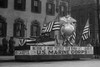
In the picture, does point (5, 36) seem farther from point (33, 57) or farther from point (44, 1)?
point (33, 57)

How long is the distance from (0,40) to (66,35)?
41.4 ft

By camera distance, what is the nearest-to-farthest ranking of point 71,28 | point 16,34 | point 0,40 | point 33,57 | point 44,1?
point 33,57 < point 71,28 < point 0,40 < point 16,34 < point 44,1

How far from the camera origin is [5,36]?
32000 mm

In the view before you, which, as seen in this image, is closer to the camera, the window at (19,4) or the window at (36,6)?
the window at (19,4)

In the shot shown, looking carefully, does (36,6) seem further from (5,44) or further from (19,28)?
(5,44)

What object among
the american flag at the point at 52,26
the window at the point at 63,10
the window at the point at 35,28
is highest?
the window at the point at 63,10

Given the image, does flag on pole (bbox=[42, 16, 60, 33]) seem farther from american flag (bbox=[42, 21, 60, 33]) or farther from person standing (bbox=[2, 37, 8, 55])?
person standing (bbox=[2, 37, 8, 55])

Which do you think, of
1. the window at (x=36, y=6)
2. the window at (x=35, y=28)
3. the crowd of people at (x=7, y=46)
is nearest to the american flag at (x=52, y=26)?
the crowd of people at (x=7, y=46)

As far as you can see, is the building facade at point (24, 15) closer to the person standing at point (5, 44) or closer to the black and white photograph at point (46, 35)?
the black and white photograph at point (46, 35)

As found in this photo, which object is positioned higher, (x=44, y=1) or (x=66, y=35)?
(x=44, y=1)

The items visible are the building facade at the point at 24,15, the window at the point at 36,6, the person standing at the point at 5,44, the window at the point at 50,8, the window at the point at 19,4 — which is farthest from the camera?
the window at the point at 50,8

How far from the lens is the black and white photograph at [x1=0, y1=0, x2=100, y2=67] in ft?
66.7

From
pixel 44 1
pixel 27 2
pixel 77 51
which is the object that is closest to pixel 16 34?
pixel 27 2

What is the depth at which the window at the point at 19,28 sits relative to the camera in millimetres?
33531
